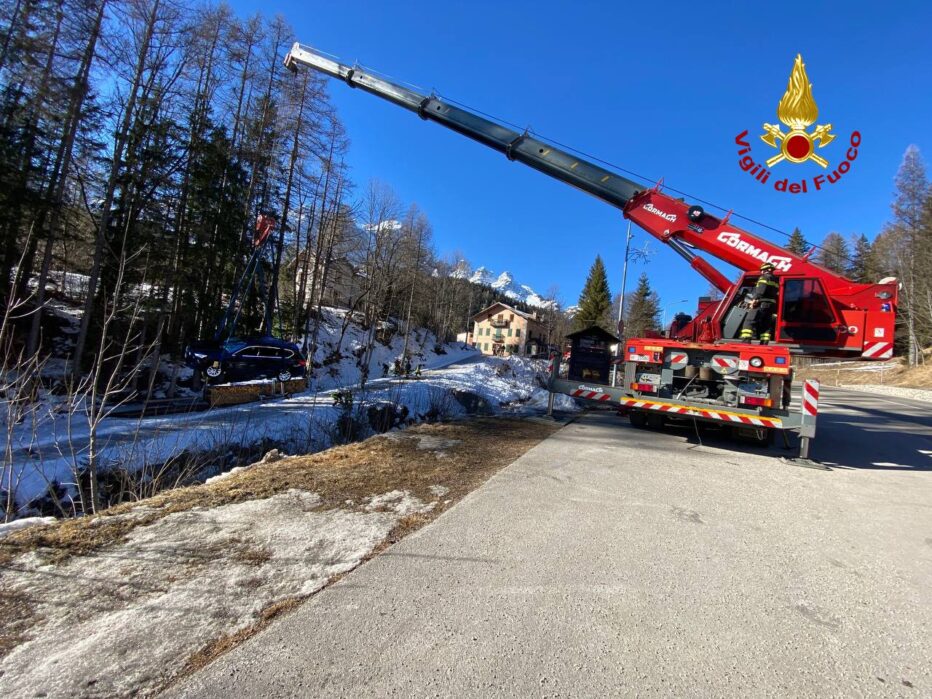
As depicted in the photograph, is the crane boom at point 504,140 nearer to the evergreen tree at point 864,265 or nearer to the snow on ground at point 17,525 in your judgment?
the snow on ground at point 17,525

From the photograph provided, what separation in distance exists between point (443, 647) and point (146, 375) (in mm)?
20045

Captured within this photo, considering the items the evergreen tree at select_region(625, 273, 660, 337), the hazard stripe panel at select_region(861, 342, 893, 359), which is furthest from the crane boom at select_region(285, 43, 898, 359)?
the evergreen tree at select_region(625, 273, 660, 337)

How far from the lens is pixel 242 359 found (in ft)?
57.0

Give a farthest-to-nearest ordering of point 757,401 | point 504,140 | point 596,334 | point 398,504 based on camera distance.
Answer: point 596,334 < point 504,140 < point 757,401 < point 398,504

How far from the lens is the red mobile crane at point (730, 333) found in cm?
724

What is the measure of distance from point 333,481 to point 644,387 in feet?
20.3

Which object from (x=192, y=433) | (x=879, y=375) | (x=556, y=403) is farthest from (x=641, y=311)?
(x=192, y=433)

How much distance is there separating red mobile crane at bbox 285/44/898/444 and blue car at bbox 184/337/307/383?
13.2 metres

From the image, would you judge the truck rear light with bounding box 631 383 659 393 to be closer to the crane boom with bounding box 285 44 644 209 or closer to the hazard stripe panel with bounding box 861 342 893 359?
the hazard stripe panel with bounding box 861 342 893 359

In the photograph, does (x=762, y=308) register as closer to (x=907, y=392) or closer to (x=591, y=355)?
(x=591, y=355)

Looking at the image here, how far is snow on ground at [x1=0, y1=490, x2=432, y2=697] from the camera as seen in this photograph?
1.83 metres

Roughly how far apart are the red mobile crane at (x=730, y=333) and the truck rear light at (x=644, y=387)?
0.02 metres

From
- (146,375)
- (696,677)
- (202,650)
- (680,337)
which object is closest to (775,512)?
(696,677)

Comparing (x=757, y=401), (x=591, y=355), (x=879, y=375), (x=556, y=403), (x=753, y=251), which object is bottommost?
(x=556, y=403)
